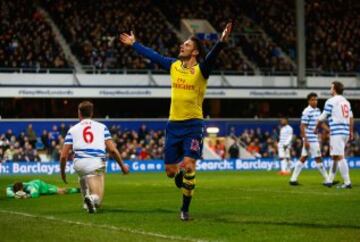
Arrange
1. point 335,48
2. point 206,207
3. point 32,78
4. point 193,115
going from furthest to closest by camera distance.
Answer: point 335,48, point 32,78, point 206,207, point 193,115

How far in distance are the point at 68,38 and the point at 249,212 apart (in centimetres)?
3481

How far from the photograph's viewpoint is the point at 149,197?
60.3 ft

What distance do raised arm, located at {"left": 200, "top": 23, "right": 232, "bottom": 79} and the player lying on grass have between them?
21.8ft

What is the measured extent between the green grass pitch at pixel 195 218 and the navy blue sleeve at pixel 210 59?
2.32 m

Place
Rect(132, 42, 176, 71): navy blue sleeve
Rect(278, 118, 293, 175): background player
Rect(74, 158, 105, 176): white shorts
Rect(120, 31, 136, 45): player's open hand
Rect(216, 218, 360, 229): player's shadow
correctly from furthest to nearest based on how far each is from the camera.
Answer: Rect(278, 118, 293, 175): background player
Rect(74, 158, 105, 176): white shorts
Rect(120, 31, 136, 45): player's open hand
Rect(132, 42, 176, 71): navy blue sleeve
Rect(216, 218, 360, 229): player's shadow

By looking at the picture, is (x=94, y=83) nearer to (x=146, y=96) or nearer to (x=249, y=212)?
(x=146, y=96)

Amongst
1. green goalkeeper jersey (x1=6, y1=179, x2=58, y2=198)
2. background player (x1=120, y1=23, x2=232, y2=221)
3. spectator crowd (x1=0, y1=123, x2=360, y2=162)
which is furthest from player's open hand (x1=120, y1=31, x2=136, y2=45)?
spectator crowd (x1=0, y1=123, x2=360, y2=162)

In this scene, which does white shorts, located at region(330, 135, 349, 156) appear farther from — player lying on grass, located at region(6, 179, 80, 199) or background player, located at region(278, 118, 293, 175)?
background player, located at region(278, 118, 293, 175)

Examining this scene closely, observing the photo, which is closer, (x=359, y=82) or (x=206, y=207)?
(x=206, y=207)

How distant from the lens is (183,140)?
12883 mm

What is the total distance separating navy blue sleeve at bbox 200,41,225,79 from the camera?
12234 millimetres

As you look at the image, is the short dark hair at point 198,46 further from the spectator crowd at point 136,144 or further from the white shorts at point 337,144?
the spectator crowd at point 136,144

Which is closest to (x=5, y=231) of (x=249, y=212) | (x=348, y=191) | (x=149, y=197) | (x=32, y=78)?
(x=249, y=212)

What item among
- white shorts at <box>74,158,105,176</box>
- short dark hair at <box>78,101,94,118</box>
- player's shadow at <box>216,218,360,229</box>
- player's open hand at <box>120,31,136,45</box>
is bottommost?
player's shadow at <box>216,218,360,229</box>
